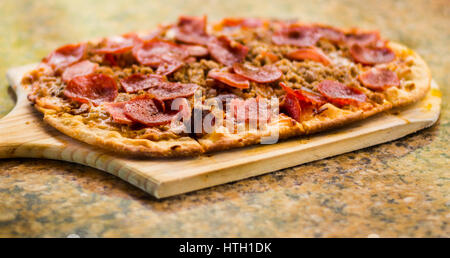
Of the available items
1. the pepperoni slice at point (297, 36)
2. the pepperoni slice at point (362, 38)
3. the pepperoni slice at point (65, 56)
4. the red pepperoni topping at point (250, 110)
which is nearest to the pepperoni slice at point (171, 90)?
the red pepperoni topping at point (250, 110)

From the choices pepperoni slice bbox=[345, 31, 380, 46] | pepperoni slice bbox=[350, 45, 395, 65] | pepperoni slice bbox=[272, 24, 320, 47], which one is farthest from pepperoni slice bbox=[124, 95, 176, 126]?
pepperoni slice bbox=[345, 31, 380, 46]

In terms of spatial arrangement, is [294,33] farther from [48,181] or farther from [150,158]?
[48,181]

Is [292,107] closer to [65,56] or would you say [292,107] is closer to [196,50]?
[196,50]

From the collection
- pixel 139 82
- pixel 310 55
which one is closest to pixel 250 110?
pixel 139 82

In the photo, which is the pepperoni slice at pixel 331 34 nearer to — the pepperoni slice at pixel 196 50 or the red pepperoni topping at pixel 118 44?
the pepperoni slice at pixel 196 50
